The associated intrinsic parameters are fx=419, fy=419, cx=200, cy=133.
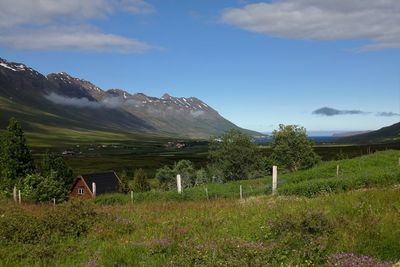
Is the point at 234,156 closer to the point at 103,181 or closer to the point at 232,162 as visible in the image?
the point at 232,162

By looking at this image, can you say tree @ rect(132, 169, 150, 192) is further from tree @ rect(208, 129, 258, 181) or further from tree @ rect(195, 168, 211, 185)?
tree @ rect(208, 129, 258, 181)

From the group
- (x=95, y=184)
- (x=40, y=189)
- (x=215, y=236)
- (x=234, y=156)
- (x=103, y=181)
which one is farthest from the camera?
(x=103, y=181)

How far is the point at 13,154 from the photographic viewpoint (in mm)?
52812

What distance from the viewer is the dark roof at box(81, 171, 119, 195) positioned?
298 feet

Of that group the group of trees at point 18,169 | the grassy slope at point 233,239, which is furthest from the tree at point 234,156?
the grassy slope at point 233,239

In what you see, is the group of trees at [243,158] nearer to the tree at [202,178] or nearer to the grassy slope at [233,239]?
the tree at [202,178]

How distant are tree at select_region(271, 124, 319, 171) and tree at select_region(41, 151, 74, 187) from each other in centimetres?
3897

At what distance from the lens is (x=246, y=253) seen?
8773 mm

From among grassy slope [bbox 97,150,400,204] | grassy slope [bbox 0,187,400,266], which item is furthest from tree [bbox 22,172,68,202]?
grassy slope [bbox 0,187,400,266]

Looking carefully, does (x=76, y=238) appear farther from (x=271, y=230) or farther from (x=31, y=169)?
(x=31, y=169)

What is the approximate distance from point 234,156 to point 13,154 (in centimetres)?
4275

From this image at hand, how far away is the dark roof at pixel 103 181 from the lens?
9081 cm

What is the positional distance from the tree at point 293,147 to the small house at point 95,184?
117ft

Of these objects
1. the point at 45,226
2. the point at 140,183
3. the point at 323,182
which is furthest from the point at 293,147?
the point at 45,226
